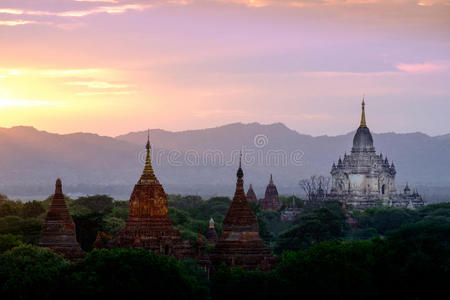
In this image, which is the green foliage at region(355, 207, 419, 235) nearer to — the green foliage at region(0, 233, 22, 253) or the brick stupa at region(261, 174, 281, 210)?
the brick stupa at region(261, 174, 281, 210)

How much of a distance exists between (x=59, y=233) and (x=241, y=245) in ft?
31.7

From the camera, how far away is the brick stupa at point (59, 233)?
67.1 meters

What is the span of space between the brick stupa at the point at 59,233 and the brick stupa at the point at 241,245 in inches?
292

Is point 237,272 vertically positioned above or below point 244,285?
above

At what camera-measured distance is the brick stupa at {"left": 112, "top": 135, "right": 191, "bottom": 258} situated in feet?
221

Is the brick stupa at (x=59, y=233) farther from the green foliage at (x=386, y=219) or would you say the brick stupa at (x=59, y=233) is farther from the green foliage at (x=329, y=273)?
the green foliage at (x=386, y=219)

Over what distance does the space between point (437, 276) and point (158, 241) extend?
49.4ft

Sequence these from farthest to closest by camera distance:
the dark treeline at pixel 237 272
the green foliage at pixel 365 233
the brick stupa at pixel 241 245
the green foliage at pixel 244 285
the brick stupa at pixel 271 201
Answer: the brick stupa at pixel 271 201, the green foliage at pixel 365 233, the brick stupa at pixel 241 245, the green foliage at pixel 244 285, the dark treeline at pixel 237 272

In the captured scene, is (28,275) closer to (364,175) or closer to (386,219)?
(386,219)

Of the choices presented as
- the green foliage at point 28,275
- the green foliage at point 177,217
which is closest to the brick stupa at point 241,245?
the green foliage at point 28,275

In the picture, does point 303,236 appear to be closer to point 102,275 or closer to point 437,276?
point 437,276

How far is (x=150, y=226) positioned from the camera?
6788cm

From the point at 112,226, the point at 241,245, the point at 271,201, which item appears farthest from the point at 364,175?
the point at 241,245

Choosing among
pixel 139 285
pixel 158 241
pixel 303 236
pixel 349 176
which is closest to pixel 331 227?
pixel 303 236
